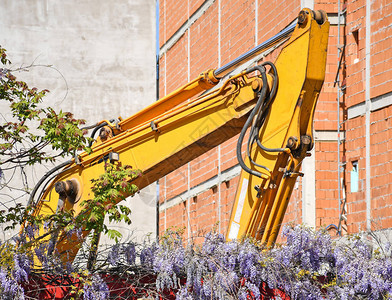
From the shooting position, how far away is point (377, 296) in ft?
25.8

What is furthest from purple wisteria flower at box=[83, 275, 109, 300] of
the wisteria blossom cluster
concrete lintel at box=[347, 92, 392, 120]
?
concrete lintel at box=[347, 92, 392, 120]

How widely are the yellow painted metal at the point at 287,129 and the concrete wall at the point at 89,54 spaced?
13748mm

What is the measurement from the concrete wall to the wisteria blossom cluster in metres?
14.8

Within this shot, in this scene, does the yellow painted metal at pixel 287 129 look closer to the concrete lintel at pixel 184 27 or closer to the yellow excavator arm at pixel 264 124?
the yellow excavator arm at pixel 264 124

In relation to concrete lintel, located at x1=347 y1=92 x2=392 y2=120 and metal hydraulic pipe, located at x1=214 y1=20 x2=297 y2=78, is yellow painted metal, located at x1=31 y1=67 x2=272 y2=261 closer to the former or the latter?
metal hydraulic pipe, located at x1=214 y1=20 x2=297 y2=78

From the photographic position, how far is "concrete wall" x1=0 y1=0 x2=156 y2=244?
75.5 ft

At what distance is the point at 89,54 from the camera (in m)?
23.5

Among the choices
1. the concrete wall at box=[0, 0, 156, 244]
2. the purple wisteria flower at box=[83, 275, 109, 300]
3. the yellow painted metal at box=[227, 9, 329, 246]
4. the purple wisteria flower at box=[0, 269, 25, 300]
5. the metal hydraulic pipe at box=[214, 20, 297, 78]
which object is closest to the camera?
the purple wisteria flower at box=[0, 269, 25, 300]

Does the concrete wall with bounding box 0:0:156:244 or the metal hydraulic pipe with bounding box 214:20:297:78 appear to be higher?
the concrete wall with bounding box 0:0:156:244

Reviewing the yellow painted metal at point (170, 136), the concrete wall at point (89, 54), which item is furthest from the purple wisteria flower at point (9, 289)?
the concrete wall at point (89, 54)

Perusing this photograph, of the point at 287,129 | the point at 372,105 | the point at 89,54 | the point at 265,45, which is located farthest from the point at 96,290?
the point at 89,54

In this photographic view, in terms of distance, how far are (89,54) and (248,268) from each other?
54.8 ft

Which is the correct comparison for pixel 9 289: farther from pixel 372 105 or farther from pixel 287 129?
pixel 372 105

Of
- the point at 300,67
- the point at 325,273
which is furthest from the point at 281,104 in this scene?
the point at 325,273
